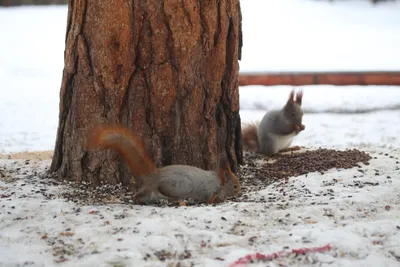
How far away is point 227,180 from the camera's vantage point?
352 centimetres

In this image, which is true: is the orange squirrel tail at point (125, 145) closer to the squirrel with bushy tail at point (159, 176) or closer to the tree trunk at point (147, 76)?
the squirrel with bushy tail at point (159, 176)

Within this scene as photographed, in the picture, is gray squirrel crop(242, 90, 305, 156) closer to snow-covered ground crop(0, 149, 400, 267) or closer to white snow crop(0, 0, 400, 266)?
white snow crop(0, 0, 400, 266)

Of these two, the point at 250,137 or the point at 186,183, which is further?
the point at 250,137

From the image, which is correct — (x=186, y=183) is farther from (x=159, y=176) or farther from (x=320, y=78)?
(x=320, y=78)

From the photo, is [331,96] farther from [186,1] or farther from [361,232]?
[361,232]

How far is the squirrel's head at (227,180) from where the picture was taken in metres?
3.47

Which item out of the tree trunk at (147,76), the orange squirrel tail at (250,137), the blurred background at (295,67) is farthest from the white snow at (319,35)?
the tree trunk at (147,76)

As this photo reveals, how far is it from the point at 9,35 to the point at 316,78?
683cm

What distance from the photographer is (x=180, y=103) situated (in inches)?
146

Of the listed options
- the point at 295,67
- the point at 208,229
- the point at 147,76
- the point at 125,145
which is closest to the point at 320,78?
the point at 295,67

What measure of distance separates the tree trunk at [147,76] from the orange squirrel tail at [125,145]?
279mm

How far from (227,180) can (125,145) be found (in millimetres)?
625

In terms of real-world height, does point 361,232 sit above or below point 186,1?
below

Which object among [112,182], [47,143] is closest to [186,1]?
[112,182]
